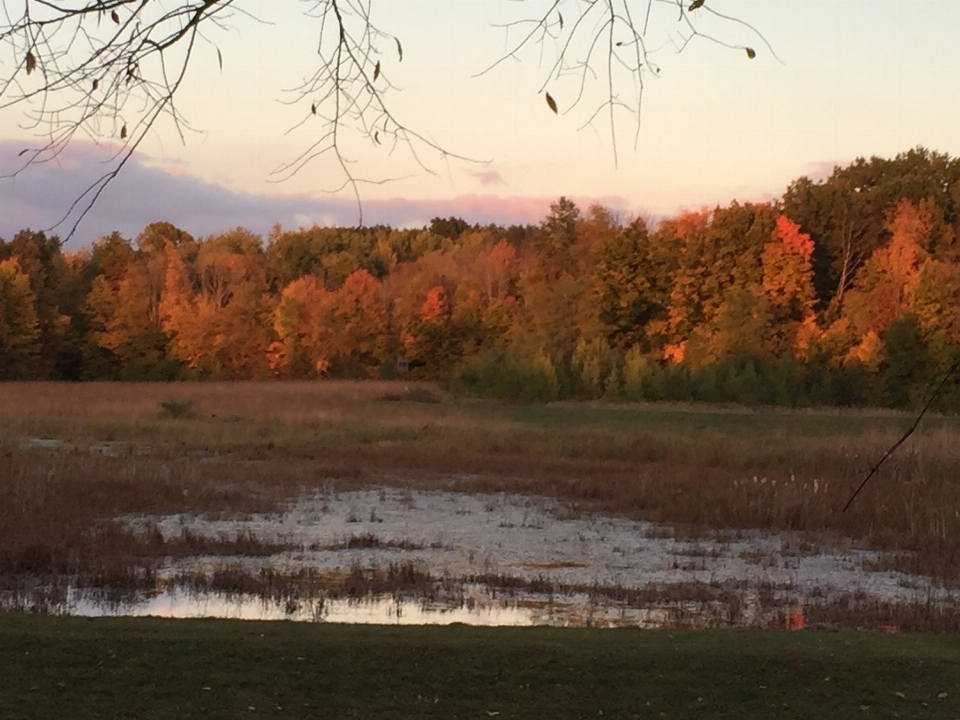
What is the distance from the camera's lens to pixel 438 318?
7994cm

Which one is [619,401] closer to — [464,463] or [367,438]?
[367,438]

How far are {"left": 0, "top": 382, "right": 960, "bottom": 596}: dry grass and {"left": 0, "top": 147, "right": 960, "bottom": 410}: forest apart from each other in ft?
34.9

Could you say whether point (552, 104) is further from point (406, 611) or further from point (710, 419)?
point (710, 419)

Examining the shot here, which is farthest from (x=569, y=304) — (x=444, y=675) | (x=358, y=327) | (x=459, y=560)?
(x=444, y=675)

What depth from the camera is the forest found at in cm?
5909

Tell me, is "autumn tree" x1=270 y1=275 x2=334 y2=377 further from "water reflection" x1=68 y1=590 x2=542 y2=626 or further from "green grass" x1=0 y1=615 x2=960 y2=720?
"green grass" x1=0 y1=615 x2=960 y2=720

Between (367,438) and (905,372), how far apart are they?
32.4m

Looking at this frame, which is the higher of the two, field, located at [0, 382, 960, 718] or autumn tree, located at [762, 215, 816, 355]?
autumn tree, located at [762, 215, 816, 355]

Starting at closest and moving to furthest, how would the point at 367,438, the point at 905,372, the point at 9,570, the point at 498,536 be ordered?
the point at 9,570 < the point at 498,536 < the point at 367,438 < the point at 905,372

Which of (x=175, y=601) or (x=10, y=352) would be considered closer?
(x=175, y=601)

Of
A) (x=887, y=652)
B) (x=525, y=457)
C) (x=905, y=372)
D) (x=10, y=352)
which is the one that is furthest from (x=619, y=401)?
(x=887, y=652)

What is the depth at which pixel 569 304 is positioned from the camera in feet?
Answer: 232

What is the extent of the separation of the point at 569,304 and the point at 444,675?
64.3 meters

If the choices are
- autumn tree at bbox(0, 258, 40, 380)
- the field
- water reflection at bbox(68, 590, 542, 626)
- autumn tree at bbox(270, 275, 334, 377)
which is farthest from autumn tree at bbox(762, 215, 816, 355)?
water reflection at bbox(68, 590, 542, 626)
